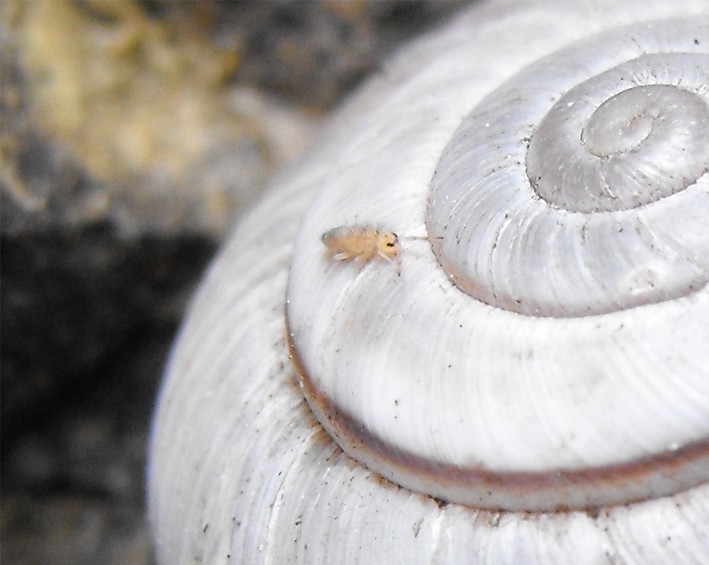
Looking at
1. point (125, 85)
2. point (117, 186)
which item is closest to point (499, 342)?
point (117, 186)

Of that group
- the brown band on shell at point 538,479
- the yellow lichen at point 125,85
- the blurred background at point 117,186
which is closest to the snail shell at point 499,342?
the brown band on shell at point 538,479

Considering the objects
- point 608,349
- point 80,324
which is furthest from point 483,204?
point 80,324

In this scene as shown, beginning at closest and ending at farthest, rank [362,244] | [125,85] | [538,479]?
[538,479], [362,244], [125,85]

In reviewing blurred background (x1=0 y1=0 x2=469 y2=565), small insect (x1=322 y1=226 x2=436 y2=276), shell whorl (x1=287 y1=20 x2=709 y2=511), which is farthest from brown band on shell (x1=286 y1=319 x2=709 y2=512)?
blurred background (x1=0 y1=0 x2=469 y2=565)

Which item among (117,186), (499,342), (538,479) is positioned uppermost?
(117,186)

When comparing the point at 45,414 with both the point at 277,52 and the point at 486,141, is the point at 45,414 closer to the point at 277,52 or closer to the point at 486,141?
the point at 277,52

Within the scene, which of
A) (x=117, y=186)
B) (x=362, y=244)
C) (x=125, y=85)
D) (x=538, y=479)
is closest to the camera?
(x=538, y=479)

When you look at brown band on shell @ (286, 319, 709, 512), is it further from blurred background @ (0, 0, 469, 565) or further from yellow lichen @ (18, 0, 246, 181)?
yellow lichen @ (18, 0, 246, 181)

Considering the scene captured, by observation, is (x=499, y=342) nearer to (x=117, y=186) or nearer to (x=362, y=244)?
(x=362, y=244)
